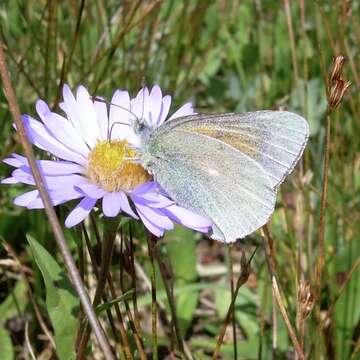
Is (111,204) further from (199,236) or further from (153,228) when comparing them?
(199,236)

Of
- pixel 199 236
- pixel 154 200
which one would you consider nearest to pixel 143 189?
pixel 154 200

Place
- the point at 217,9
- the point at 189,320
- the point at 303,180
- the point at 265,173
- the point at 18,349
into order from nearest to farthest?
the point at 265,173 < the point at 303,180 < the point at 18,349 < the point at 189,320 < the point at 217,9

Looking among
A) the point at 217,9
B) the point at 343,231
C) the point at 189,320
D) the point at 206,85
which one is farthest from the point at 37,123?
the point at 217,9

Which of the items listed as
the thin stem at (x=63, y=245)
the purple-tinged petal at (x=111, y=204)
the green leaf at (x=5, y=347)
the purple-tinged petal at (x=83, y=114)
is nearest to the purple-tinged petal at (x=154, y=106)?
the purple-tinged petal at (x=83, y=114)

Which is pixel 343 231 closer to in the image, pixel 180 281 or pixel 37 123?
pixel 180 281

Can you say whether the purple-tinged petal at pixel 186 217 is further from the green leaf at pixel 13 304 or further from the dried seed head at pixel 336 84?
the green leaf at pixel 13 304
